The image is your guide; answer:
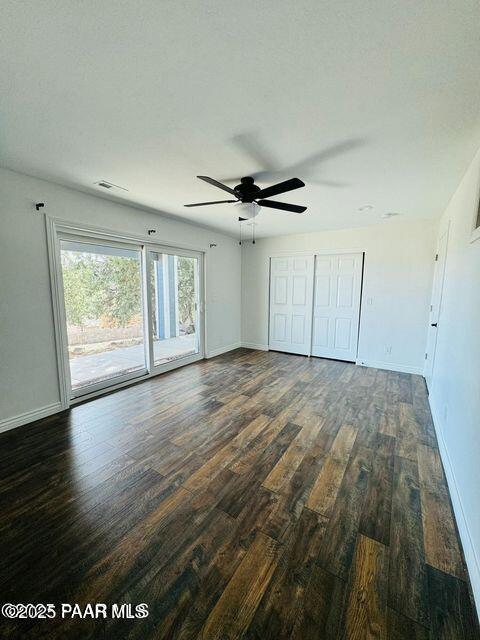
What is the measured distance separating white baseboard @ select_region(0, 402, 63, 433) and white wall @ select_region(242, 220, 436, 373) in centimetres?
467

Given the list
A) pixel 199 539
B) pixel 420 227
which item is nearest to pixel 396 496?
pixel 199 539

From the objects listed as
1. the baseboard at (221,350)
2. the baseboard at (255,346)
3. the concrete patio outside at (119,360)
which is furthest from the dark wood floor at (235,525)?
the baseboard at (255,346)

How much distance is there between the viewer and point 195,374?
13.8ft

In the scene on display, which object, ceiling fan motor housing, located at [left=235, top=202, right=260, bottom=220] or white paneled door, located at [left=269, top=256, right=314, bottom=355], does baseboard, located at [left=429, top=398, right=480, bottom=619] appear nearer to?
ceiling fan motor housing, located at [left=235, top=202, right=260, bottom=220]

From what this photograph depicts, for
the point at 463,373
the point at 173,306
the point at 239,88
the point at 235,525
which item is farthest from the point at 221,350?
the point at 239,88

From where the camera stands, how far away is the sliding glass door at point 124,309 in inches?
125

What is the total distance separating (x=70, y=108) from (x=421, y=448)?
369cm

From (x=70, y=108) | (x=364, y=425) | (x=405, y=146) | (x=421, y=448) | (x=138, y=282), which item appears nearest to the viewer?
(x=70, y=108)

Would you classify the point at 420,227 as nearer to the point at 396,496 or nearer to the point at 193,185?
the point at 193,185

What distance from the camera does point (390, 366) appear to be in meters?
4.44

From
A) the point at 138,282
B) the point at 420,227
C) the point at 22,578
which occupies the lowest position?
the point at 22,578

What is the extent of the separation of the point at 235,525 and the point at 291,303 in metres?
4.35

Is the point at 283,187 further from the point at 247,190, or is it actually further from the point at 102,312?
the point at 102,312

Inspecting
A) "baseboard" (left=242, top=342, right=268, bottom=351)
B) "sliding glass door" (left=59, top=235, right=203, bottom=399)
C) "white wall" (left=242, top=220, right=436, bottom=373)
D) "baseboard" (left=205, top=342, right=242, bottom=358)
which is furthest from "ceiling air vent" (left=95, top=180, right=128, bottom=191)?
"baseboard" (left=242, top=342, right=268, bottom=351)
